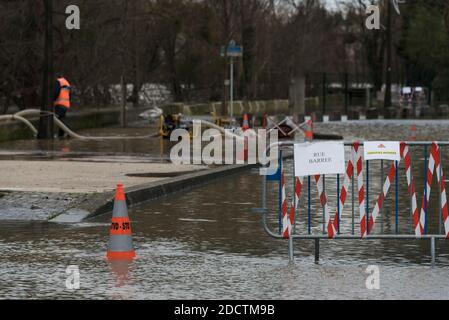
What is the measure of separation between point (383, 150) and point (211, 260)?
209 centimetres

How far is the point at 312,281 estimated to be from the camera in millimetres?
10758

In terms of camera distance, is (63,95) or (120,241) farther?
(63,95)

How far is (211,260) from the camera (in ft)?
39.3

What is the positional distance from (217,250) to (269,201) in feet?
16.9

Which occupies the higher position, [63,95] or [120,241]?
[63,95]

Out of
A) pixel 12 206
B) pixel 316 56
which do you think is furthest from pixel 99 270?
pixel 316 56

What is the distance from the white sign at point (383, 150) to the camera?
12500 millimetres

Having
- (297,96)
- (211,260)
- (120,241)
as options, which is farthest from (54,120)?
(297,96)

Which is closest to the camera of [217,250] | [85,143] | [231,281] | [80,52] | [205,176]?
[231,281]

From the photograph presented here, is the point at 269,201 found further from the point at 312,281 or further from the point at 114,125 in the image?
the point at 114,125

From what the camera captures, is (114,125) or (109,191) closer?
(109,191)

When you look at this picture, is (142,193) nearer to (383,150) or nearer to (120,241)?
(120,241)

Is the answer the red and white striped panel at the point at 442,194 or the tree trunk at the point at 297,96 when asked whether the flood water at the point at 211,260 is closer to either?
the red and white striped panel at the point at 442,194

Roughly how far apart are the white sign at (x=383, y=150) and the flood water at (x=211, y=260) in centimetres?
96
